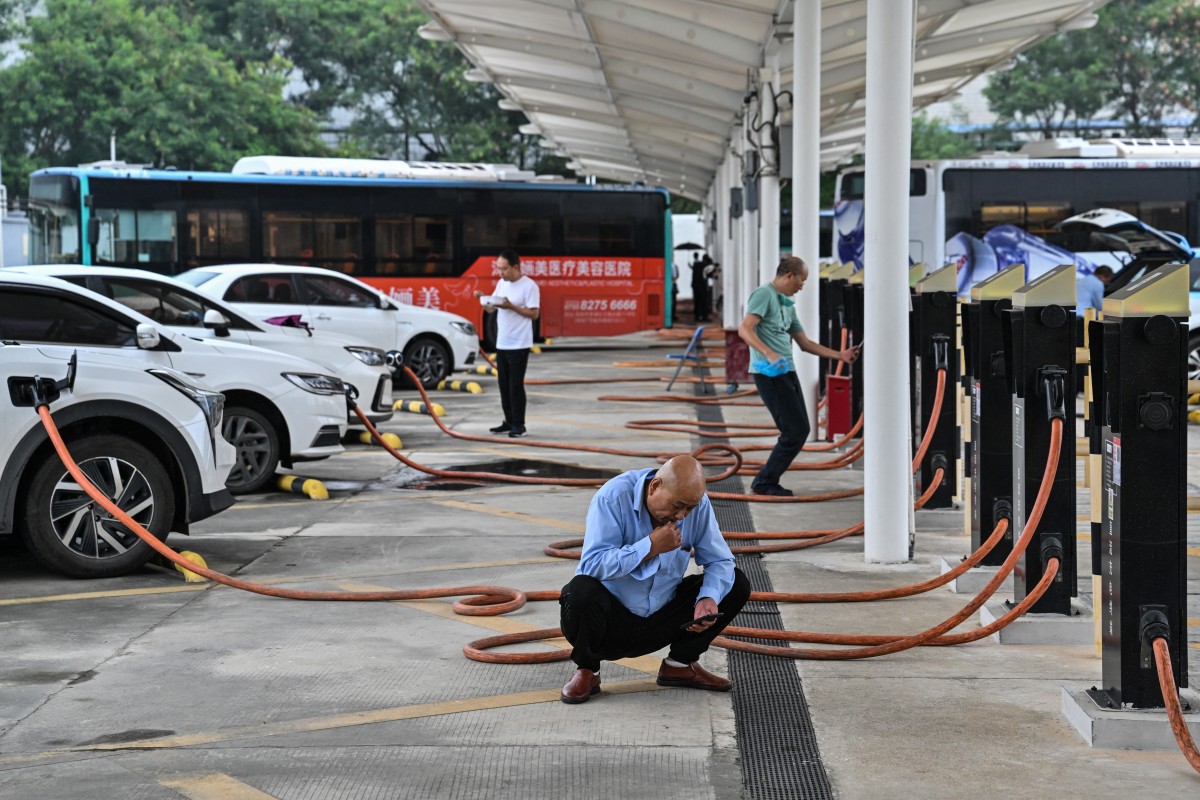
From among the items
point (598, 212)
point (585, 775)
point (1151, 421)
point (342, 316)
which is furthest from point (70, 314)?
point (598, 212)

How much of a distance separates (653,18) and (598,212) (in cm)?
1258

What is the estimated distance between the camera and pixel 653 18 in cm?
1711

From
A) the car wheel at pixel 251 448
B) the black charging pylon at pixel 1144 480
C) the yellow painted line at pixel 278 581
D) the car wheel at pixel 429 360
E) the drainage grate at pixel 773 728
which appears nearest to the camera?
the drainage grate at pixel 773 728

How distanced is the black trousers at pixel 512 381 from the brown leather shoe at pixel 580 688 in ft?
29.5

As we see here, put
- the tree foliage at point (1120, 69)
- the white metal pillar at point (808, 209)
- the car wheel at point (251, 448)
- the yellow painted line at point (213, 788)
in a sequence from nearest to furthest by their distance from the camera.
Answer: the yellow painted line at point (213, 788) → the car wheel at point (251, 448) → the white metal pillar at point (808, 209) → the tree foliage at point (1120, 69)

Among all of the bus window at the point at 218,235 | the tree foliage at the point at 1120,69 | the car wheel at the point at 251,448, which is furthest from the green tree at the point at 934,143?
the car wheel at the point at 251,448

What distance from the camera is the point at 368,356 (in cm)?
1455

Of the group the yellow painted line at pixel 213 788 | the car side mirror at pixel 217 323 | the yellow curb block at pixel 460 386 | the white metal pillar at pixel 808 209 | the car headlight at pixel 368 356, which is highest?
the white metal pillar at pixel 808 209

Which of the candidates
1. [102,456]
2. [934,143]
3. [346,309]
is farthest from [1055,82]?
[102,456]

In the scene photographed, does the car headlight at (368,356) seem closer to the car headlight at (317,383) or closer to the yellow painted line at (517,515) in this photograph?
the car headlight at (317,383)

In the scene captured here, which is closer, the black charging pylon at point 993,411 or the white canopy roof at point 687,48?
the black charging pylon at point 993,411

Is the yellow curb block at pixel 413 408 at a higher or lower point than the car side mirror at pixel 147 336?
lower

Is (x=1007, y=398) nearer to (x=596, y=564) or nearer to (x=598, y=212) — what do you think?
(x=596, y=564)

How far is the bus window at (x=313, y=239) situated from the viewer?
86.6 ft
